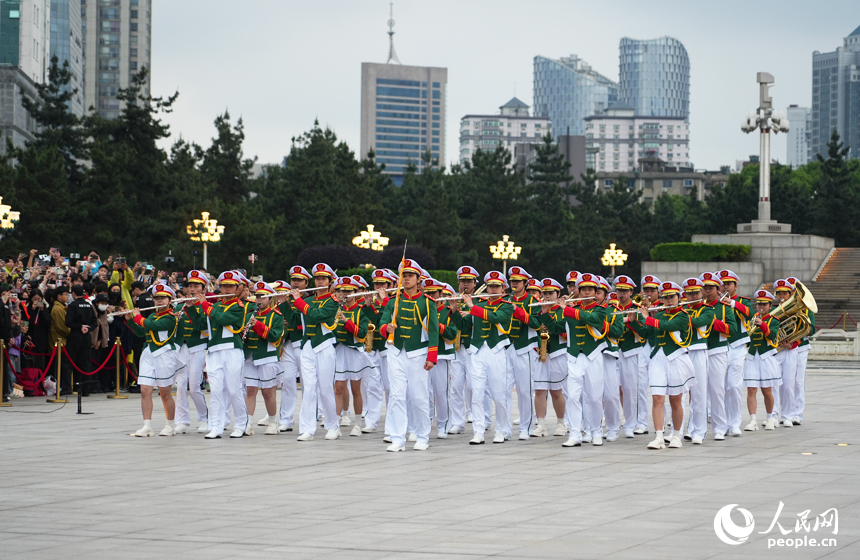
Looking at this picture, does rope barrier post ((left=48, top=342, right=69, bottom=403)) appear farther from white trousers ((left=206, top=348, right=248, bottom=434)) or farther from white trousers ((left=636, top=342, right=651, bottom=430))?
white trousers ((left=636, top=342, right=651, bottom=430))

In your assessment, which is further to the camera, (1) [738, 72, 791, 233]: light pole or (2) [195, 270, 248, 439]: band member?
(1) [738, 72, 791, 233]: light pole

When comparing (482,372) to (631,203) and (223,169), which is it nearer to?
(223,169)

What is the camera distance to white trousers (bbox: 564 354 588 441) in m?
13.7

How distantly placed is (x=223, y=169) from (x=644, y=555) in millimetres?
65896

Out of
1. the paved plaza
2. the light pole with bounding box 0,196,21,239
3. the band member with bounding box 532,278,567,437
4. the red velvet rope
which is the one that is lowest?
the paved plaza

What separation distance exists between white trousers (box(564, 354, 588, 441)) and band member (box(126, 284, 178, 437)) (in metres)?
4.89

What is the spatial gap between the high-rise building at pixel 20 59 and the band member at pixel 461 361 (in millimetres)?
56989

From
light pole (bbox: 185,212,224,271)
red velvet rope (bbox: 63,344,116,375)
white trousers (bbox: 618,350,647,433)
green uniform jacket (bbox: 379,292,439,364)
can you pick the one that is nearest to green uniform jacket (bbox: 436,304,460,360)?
green uniform jacket (bbox: 379,292,439,364)

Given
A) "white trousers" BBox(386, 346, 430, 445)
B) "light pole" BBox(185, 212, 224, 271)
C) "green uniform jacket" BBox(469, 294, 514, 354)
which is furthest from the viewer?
"light pole" BBox(185, 212, 224, 271)

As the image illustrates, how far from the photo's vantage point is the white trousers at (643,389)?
A: 14.9 meters

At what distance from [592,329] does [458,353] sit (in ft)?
7.05

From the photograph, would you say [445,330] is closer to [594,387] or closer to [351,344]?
[351,344]

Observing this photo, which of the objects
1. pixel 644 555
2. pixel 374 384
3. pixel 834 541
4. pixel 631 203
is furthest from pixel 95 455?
pixel 631 203

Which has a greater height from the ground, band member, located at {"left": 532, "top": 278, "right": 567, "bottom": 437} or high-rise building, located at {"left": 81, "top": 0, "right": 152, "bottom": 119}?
high-rise building, located at {"left": 81, "top": 0, "right": 152, "bottom": 119}
